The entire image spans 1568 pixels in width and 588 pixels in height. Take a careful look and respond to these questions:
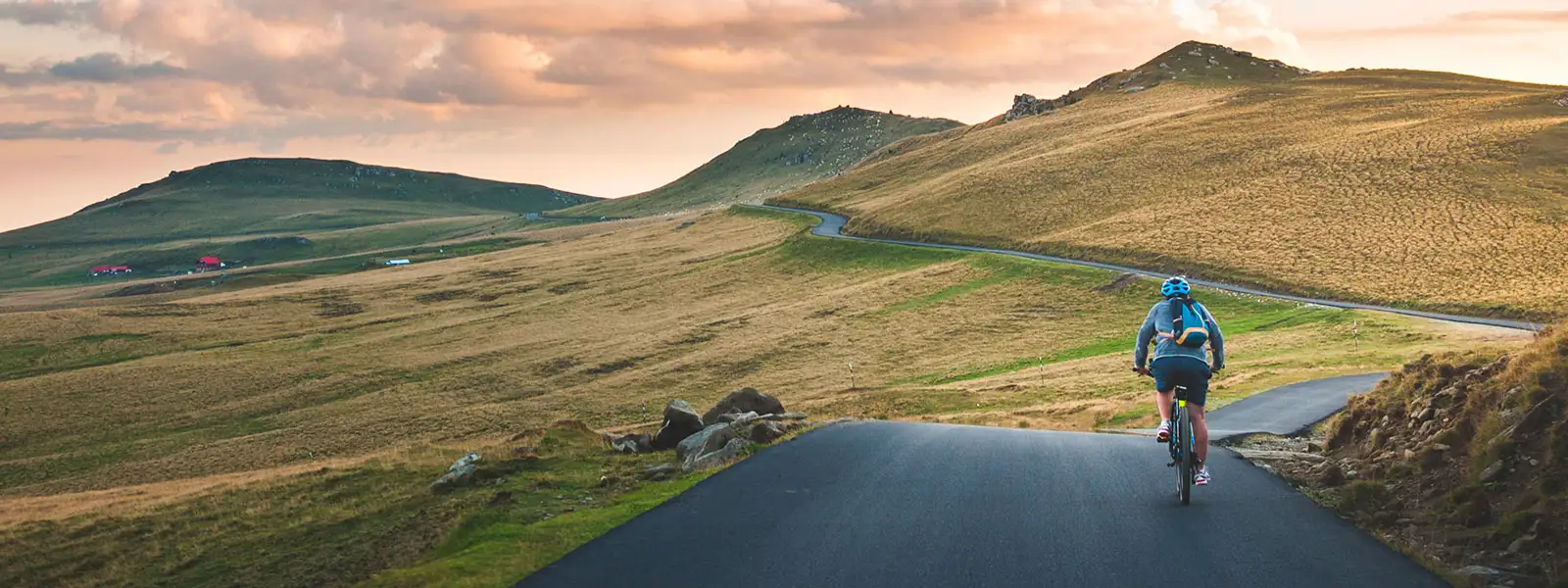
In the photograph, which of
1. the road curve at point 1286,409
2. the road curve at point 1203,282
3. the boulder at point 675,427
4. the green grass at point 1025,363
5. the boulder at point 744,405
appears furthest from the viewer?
the green grass at point 1025,363

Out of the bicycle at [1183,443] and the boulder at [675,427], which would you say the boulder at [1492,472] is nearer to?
the bicycle at [1183,443]

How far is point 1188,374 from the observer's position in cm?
1439

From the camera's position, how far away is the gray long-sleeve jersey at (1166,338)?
14.5m

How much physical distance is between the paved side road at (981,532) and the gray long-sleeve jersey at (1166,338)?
6.33 ft

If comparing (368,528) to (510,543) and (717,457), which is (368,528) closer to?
(717,457)

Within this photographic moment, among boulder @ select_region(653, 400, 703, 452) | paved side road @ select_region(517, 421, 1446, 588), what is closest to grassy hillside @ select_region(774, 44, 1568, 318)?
boulder @ select_region(653, 400, 703, 452)

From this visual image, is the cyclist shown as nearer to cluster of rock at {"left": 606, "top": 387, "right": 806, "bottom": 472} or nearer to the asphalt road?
cluster of rock at {"left": 606, "top": 387, "right": 806, "bottom": 472}

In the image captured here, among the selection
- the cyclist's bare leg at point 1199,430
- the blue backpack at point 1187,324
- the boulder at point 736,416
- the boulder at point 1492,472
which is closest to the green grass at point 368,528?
the boulder at point 736,416

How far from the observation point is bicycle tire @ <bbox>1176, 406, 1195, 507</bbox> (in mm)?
14289

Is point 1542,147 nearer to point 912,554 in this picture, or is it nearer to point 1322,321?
point 1322,321

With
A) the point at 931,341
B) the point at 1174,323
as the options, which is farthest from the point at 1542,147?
the point at 1174,323

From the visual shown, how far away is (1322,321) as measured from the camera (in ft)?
191

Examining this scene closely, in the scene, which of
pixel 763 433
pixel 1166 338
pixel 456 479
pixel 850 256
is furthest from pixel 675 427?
pixel 850 256

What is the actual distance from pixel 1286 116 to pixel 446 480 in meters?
147
